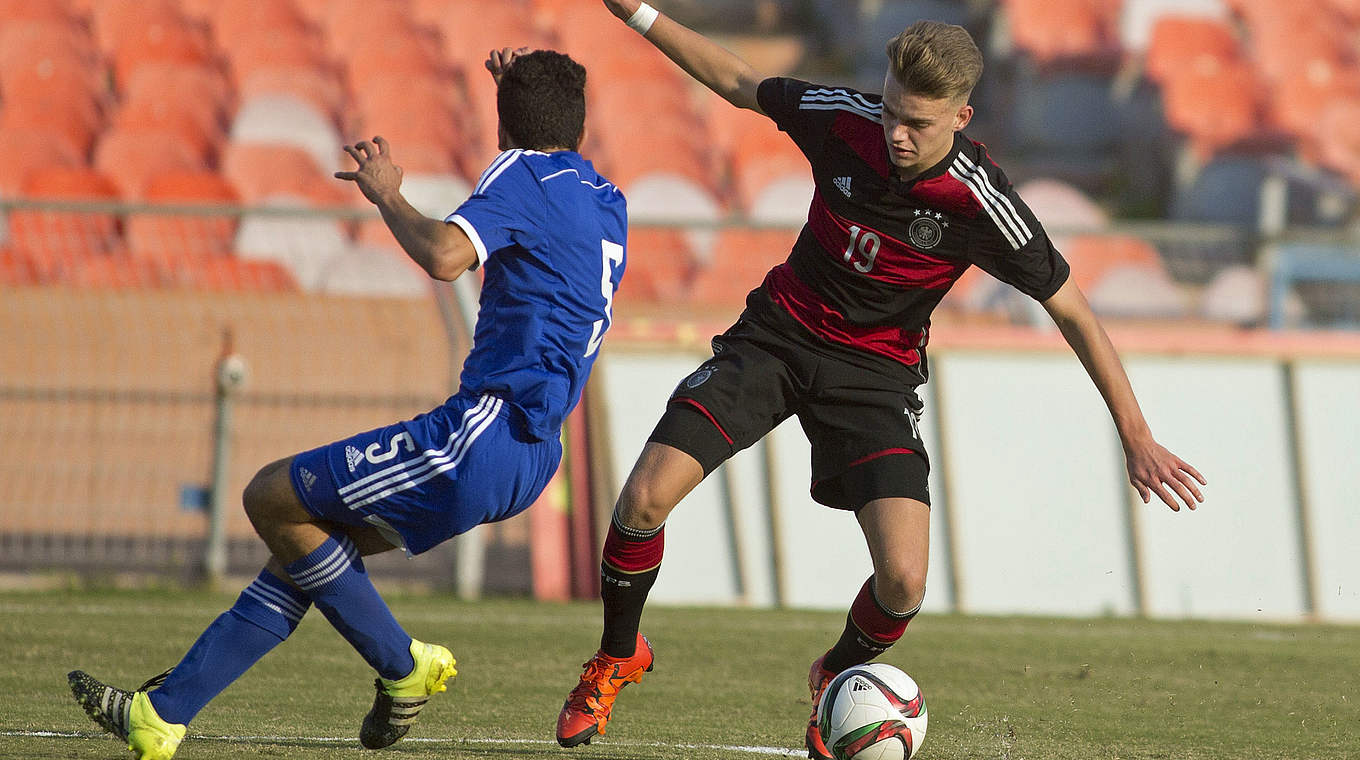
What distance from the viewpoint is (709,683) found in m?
6.36

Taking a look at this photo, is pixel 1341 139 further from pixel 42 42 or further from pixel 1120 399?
pixel 1120 399

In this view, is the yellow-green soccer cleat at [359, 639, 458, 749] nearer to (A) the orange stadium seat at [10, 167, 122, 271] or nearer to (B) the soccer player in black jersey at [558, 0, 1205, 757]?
(B) the soccer player in black jersey at [558, 0, 1205, 757]

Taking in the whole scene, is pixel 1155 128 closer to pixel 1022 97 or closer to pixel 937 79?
pixel 1022 97

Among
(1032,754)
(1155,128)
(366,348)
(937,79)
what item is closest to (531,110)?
(937,79)

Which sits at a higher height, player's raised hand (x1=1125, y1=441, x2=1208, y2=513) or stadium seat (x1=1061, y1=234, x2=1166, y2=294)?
stadium seat (x1=1061, y1=234, x2=1166, y2=294)

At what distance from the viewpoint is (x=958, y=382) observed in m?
9.72

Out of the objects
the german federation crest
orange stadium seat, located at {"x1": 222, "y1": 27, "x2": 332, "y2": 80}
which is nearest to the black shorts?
the german federation crest

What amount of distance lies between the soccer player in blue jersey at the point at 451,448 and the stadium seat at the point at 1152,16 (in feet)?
46.7

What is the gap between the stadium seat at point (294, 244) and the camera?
10055 millimetres

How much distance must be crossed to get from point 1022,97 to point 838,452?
1281cm

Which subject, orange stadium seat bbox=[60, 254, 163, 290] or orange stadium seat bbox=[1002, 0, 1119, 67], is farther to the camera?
orange stadium seat bbox=[1002, 0, 1119, 67]

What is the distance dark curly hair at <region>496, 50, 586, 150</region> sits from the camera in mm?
4457

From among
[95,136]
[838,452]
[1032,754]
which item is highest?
[95,136]

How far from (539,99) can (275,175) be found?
888cm
